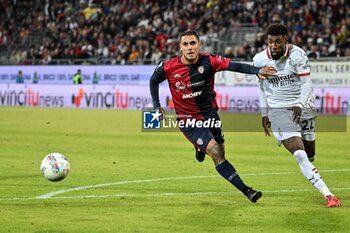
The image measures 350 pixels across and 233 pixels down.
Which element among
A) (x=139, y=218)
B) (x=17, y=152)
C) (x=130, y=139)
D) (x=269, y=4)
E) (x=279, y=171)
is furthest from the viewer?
(x=269, y=4)

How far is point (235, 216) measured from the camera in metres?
8.92

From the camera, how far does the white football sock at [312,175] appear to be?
9.48m

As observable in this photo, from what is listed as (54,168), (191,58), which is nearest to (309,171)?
(191,58)

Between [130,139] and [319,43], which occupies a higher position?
[319,43]

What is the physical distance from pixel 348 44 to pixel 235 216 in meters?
22.8

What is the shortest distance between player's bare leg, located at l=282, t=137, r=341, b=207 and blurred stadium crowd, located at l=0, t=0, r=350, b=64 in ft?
69.7

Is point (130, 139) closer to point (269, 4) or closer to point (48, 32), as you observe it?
point (269, 4)

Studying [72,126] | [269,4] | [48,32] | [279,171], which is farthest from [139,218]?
[48,32]

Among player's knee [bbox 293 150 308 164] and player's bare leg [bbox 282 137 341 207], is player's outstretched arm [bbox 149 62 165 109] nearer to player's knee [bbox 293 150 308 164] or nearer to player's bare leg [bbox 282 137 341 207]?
player's bare leg [bbox 282 137 341 207]

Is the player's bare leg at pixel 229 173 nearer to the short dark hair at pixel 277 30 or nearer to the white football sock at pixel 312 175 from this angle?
the white football sock at pixel 312 175

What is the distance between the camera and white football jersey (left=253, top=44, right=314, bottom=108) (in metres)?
10.3

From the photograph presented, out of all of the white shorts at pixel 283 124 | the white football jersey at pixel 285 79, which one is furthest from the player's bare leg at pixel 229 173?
the white football jersey at pixel 285 79

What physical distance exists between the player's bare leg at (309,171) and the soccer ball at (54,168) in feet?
9.46

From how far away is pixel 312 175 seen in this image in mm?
9570
